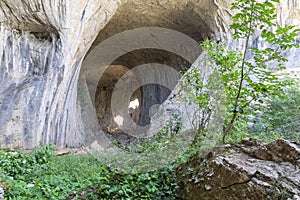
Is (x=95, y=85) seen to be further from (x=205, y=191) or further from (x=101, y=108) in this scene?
(x=205, y=191)

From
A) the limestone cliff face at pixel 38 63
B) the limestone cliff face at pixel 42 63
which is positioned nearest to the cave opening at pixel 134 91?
the limestone cliff face at pixel 42 63

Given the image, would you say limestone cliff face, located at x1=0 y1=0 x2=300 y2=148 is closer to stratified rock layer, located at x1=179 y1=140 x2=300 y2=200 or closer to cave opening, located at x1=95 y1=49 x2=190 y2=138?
stratified rock layer, located at x1=179 y1=140 x2=300 y2=200

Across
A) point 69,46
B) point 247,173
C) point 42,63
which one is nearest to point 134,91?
point 69,46

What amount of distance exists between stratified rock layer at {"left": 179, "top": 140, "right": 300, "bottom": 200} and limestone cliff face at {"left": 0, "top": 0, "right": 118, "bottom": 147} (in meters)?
4.95

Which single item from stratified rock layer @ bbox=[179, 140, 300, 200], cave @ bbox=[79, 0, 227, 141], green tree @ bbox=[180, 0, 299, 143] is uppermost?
cave @ bbox=[79, 0, 227, 141]

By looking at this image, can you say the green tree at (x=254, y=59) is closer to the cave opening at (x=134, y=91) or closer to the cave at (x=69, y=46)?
the cave at (x=69, y=46)

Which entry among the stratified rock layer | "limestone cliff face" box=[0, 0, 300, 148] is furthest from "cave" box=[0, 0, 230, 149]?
the stratified rock layer

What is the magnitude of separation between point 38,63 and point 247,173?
6.32m

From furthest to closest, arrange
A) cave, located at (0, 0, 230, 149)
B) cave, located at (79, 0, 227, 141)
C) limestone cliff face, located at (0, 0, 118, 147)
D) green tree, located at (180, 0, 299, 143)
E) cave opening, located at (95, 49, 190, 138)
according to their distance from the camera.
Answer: cave opening, located at (95, 49, 190, 138) → cave, located at (79, 0, 227, 141) → cave, located at (0, 0, 230, 149) → limestone cliff face, located at (0, 0, 118, 147) → green tree, located at (180, 0, 299, 143)

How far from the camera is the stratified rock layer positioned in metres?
1.83

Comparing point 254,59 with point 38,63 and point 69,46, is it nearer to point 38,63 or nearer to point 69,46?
point 69,46

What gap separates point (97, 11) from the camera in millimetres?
7434

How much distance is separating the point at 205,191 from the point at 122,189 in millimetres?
904

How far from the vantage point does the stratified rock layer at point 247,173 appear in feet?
6.01
